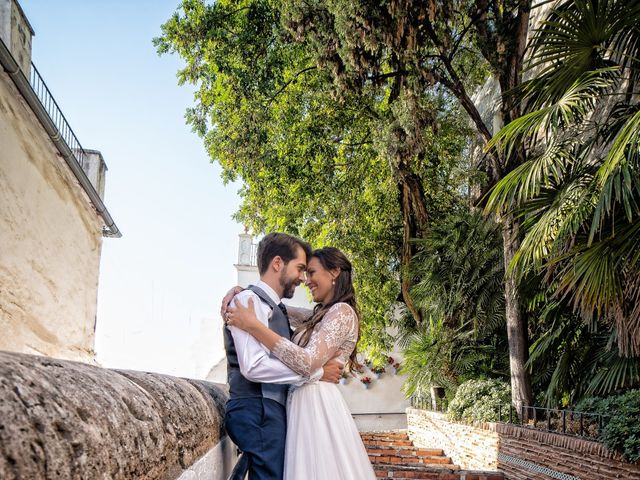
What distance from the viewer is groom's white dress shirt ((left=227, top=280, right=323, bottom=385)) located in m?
2.80

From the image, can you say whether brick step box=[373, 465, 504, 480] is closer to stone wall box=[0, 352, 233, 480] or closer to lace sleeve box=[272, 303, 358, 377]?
lace sleeve box=[272, 303, 358, 377]

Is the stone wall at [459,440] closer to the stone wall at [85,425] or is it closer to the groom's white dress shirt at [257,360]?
the groom's white dress shirt at [257,360]

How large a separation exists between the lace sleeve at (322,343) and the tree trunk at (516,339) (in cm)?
670

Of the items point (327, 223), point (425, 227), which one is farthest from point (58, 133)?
point (425, 227)

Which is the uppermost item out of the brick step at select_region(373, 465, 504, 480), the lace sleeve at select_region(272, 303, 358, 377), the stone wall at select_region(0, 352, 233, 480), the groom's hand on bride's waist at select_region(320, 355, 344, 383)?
the lace sleeve at select_region(272, 303, 358, 377)

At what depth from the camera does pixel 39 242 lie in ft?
37.6

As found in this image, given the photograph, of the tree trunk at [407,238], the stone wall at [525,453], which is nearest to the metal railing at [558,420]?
the stone wall at [525,453]

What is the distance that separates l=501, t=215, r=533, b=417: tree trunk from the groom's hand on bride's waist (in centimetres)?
677

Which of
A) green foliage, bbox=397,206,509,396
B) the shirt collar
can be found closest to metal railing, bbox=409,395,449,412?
green foliage, bbox=397,206,509,396

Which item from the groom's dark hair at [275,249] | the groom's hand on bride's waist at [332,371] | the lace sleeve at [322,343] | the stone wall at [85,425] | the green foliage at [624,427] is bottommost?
the green foliage at [624,427]

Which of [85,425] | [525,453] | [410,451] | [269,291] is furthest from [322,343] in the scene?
[410,451]

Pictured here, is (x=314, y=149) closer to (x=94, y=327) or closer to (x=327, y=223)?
(x=327, y=223)

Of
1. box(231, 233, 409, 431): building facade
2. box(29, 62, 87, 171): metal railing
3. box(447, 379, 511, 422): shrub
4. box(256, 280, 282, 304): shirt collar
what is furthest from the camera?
box(231, 233, 409, 431): building facade

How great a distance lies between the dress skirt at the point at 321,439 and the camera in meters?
2.93
